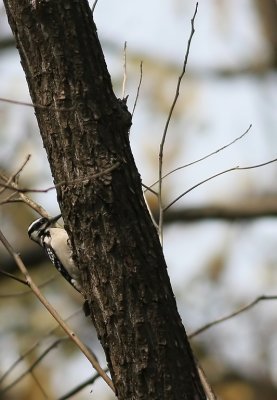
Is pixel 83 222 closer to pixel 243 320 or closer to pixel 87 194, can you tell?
pixel 87 194

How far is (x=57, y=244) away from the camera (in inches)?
219

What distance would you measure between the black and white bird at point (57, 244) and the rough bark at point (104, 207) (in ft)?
5.09

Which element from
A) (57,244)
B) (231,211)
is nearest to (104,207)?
(57,244)

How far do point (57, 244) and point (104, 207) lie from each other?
216 cm

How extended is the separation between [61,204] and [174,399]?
0.92 meters

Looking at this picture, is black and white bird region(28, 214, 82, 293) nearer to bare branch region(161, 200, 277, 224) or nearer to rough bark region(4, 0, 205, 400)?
rough bark region(4, 0, 205, 400)

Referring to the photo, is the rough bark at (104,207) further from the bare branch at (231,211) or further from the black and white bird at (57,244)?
the bare branch at (231,211)

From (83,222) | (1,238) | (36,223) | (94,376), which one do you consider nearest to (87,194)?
(83,222)

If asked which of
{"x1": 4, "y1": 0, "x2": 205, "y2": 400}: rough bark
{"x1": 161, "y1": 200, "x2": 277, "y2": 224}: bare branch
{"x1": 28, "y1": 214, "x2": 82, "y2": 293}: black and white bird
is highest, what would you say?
{"x1": 161, "y1": 200, "x2": 277, "y2": 224}: bare branch

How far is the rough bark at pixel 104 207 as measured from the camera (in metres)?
3.40

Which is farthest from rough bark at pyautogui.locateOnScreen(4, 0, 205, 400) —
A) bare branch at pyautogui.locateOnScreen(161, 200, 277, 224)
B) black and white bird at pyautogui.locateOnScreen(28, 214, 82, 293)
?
bare branch at pyautogui.locateOnScreen(161, 200, 277, 224)

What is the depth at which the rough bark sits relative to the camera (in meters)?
3.40

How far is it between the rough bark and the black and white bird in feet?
5.09

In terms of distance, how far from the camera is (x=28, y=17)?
11.8 ft
